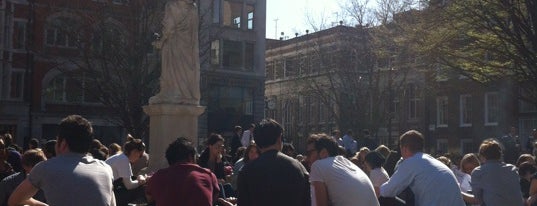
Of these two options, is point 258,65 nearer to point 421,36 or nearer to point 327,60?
point 327,60

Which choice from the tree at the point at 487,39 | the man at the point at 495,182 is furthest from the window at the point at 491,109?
the man at the point at 495,182

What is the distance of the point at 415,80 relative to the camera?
42750 millimetres

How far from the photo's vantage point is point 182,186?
585cm

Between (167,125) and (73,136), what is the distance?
25.8 ft

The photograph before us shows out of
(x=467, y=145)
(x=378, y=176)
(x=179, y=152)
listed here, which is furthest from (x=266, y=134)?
(x=467, y=145)

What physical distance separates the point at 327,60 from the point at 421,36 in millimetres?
17597

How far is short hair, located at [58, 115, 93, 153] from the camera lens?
532 cm

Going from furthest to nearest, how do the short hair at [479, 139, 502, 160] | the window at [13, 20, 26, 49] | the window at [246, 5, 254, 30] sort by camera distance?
the window at [246, 5, 254, 30] → the window at [13, 20, 26, 49] → the short hair at [479, 139, 502, 160]

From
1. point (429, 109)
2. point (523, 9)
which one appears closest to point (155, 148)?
point (523, 9)

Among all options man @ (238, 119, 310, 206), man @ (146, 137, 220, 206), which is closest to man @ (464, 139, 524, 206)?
man @ (238, 119, 310, 206)

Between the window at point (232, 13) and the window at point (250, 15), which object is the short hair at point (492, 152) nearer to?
the window at point (232, 13)

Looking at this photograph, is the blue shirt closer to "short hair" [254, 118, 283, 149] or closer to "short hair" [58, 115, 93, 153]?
"short hair" [254, 118, 283, 149]

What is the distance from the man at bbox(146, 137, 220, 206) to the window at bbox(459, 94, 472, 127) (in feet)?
132

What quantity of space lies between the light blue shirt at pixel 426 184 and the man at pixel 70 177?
2.96 meters
